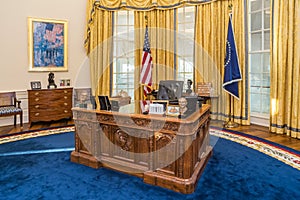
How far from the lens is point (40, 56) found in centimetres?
611

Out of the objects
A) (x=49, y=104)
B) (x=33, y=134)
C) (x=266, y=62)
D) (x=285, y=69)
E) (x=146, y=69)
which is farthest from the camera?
(x=146, y=69)

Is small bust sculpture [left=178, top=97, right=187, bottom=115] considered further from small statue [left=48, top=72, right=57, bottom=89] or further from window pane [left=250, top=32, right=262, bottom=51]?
small statue [left=48, top=72, right=57, bottom=89]

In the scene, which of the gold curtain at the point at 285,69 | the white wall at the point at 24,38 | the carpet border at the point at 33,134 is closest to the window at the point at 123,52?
the white wall at the point at 24,38

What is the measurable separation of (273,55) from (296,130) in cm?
149

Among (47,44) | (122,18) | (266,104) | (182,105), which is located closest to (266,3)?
(266,104)

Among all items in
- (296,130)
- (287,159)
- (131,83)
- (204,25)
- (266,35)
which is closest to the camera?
(287,159)

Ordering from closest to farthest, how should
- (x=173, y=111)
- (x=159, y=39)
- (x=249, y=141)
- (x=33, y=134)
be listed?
(x=173, y=111) < (x=249, y=141) < (x=33, y=134) < (x=159, y=39)

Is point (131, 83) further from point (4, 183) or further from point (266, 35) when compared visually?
point (4, 183)

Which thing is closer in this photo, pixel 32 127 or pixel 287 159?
pixel 287 159

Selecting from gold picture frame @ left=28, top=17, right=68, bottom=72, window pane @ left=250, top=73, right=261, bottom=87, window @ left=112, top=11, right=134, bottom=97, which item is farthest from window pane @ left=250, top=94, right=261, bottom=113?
gold picture frame @ left=28, top=17, right=68, bottom=72

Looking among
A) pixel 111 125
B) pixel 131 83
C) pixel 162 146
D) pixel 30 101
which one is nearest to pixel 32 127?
pixel 30 101

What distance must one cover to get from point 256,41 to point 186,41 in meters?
1.64

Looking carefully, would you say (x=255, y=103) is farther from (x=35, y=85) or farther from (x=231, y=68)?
(x=35, y=85)

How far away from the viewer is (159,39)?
6500 millimetres
